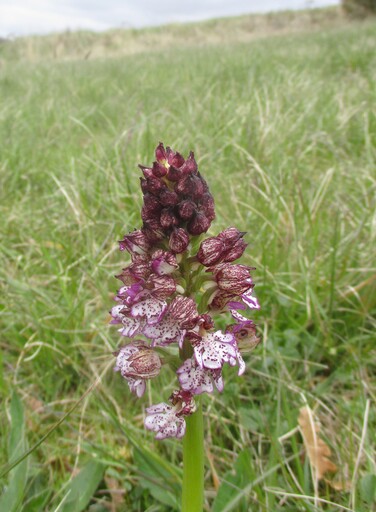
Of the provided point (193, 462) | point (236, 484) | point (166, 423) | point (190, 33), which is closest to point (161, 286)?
point (166, 423)

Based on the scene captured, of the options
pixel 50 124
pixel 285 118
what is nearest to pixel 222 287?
pixel 285 118

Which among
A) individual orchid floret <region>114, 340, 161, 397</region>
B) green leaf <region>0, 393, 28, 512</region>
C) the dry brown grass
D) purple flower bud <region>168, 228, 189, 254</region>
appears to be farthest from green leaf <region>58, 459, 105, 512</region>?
the dry brown grass

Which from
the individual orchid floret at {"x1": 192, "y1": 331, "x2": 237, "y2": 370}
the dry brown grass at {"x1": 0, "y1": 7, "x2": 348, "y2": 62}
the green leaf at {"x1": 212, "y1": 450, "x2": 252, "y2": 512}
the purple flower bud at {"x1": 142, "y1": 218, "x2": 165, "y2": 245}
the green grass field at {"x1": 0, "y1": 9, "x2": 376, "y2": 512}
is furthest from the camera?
the dry brown grass at {"x1": 0, "y1": 7, "x2": 348, "y2": 62}

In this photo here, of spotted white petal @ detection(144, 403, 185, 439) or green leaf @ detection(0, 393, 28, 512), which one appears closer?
spotted white petal @ detection(144, 403, 185, 439)

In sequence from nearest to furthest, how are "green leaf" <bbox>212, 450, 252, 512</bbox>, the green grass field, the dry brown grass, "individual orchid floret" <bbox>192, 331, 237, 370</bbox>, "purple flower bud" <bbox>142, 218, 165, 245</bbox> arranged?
"individual orchid floret" <bbox>192, 331, 237, 370</bbox>, "purple flower bud" <bbox>142, 218, 165, 245</bbox>, "green leaf" <bbox>212, 450, 252, 512</bbox>, the green grass field, the dry brown grass

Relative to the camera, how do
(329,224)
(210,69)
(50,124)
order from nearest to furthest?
(329,224)
(50,124)
(210,69)

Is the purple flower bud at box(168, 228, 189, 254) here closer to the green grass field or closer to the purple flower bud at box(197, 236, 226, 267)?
the purple flower bud at box(197, 236, 226, 267)

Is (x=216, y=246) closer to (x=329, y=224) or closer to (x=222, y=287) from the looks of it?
(x=222, y=287)

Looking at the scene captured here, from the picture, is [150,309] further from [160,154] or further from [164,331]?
[160,154]
